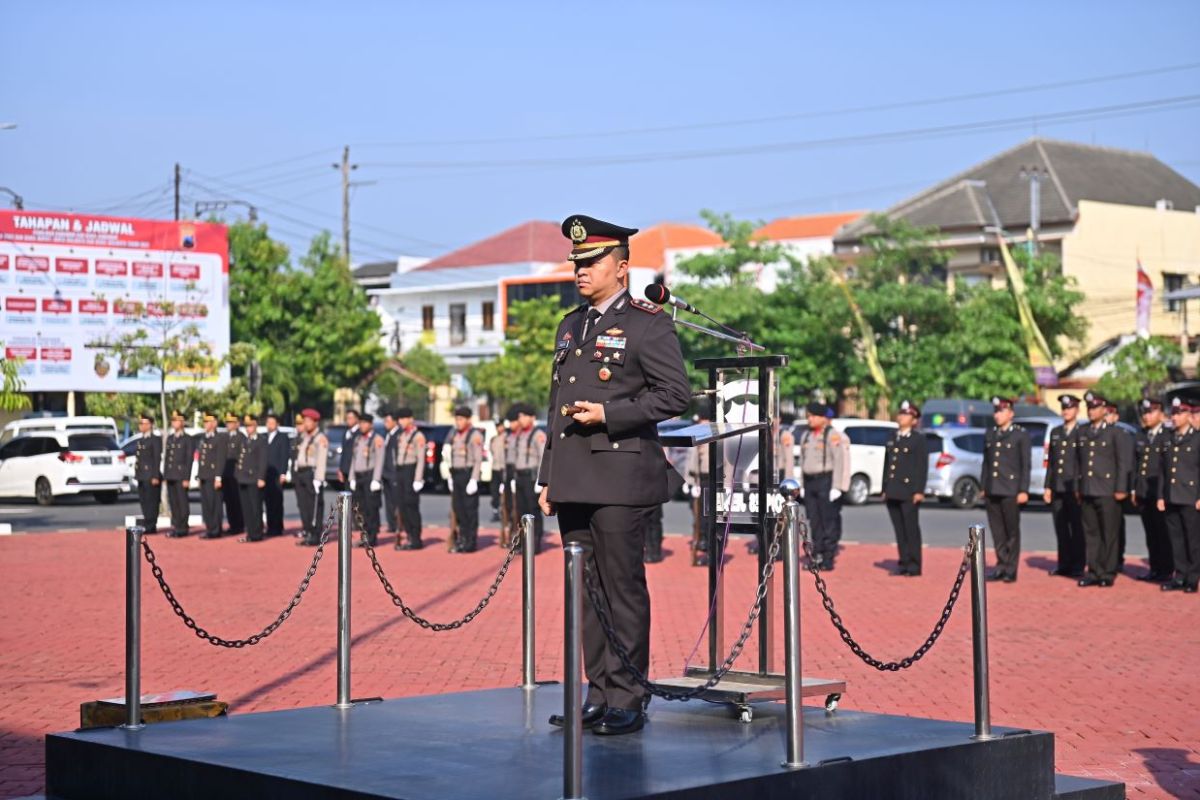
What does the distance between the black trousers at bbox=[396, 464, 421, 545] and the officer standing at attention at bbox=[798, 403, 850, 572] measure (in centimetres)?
559

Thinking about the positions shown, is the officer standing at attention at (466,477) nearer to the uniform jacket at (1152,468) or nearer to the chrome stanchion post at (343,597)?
the uniform jacket at (1152,468)

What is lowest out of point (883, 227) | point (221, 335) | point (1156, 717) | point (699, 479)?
point (1156, 717)

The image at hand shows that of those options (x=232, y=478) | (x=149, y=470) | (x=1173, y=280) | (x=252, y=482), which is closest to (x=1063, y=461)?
(x=252, y=482)

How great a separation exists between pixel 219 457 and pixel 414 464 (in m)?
3.83

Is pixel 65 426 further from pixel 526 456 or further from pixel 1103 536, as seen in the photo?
pixel 1103 536

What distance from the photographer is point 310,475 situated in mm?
24469

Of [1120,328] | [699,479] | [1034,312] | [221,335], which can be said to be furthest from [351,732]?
[1120,328]

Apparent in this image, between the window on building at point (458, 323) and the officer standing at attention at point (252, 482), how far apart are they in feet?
155

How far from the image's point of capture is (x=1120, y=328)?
49.8m

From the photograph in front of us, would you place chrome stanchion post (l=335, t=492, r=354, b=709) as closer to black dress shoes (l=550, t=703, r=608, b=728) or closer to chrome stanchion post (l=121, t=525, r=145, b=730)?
chrome stanchion post (l=121, t=525, r=145, b=730)

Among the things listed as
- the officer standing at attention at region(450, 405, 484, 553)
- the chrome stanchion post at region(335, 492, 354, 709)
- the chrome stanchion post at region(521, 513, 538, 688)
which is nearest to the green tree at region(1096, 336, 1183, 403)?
the officer standing at attention at region(450, 405, 484, 553)

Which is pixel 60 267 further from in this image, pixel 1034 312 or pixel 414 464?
pixel 1034 312

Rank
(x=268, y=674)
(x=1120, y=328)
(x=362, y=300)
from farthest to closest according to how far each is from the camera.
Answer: (x=362, y=300)
(x=1120, y=328)
(x=268, y=674)

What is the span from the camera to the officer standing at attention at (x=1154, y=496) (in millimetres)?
17844
